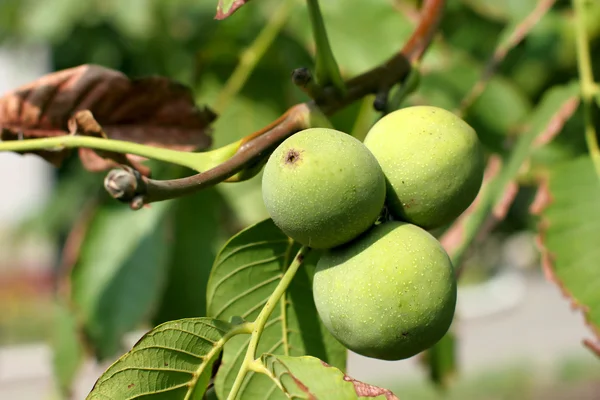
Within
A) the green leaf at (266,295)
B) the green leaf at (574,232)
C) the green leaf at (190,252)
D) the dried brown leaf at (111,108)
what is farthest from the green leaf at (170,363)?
the green leaf at (190,252)

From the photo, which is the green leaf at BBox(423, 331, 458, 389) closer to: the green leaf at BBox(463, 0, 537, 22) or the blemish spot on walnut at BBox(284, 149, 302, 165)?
the green leaf at BBox(463, 0, 537, 22)

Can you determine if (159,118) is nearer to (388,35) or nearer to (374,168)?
(374,168)

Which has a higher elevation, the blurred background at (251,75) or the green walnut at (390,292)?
the green walnut at (390,292)

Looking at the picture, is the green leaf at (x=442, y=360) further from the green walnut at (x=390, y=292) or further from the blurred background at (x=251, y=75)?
the green walnut at (x=390, y=292)

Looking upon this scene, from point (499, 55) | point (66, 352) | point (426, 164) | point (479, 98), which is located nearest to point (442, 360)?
point (479, 98)

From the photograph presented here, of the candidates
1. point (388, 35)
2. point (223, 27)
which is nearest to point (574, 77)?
point (388, 35)

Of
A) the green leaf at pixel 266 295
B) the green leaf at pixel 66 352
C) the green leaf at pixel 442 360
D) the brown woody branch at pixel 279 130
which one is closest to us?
the brown woody branch at pixel 279 130

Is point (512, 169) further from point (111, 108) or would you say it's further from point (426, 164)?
point (111, 108)
